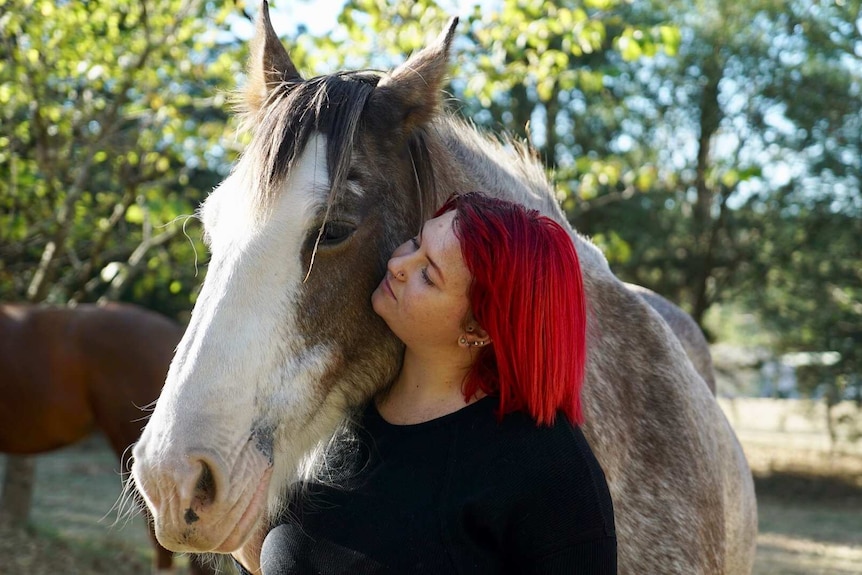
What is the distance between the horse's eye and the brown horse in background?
4.54 meters

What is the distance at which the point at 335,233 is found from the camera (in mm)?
1733

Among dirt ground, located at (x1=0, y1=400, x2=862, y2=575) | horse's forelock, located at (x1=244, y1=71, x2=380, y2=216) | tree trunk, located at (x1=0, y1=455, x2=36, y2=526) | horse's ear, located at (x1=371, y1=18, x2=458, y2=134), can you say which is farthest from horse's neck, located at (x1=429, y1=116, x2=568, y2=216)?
tree trunk, located at (x1=0, y1=455, x2=36, y2=526)

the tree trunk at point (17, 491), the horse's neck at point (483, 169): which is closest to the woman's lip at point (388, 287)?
the horse's neck at point (483, 169)

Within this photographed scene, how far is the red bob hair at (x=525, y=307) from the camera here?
1.63 metres

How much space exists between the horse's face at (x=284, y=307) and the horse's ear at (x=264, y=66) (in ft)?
0.44

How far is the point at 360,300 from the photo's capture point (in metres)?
1.79

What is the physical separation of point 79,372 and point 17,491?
9.40ft

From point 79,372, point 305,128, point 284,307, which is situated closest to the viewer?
point 284,307

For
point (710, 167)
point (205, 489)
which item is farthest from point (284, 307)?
point (710, 167)

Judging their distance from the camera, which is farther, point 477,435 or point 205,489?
point 477,435

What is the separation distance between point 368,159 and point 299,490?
773 millimetres

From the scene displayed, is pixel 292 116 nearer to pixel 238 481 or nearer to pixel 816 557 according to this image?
pixel 238 481

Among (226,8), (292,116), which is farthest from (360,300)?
(226,8)

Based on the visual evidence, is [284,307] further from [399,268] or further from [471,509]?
[471,509]
